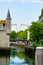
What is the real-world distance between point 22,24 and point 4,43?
35650mm

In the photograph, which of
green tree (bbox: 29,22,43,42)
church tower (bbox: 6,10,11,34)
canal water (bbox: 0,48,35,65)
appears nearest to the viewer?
canal water (bbox: 0,48,35,65)

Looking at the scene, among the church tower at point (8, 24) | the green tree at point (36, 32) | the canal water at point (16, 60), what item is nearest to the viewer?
the canal water at point (16, 60)

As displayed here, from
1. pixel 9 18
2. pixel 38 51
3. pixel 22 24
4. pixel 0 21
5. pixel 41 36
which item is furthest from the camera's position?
pixel 22 24

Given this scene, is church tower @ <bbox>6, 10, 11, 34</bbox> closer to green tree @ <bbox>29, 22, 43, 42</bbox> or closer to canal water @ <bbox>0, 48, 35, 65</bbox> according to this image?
green tree @ <bbox>29, 22, 43, 42</bbox>

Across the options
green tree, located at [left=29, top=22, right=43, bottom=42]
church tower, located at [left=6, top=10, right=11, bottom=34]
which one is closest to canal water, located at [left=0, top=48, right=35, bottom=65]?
green tree, located at [left=29, top=22, right=43, bottom=42]

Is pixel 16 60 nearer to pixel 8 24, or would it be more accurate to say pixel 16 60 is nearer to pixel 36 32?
pixel 36 32

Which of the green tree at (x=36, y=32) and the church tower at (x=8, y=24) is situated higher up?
the church tower at (x=8, y=24)

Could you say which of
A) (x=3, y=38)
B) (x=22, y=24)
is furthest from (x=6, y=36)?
(x=22, y=24)

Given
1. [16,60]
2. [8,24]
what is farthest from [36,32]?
[8,24]

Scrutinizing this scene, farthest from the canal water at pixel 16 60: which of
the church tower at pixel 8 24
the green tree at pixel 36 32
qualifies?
the church tower at pixel 8 24

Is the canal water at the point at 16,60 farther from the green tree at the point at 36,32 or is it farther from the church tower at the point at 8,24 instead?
the church tower at the point at 8,24

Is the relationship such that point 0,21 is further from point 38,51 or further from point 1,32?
point 38,51

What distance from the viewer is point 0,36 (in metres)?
59.4

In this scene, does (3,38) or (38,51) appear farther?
(3,38)
